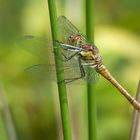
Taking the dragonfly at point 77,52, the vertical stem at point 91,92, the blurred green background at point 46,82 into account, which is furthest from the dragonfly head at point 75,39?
the blurred green background at point 46,82

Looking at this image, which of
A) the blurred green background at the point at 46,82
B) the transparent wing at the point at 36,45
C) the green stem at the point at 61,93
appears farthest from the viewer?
the blurred green background at the point at 46,82

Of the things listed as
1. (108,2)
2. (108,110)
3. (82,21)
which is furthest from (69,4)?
(108,2)

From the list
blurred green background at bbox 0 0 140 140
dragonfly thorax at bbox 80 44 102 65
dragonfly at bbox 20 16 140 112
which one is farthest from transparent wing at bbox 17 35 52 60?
blurred green background at bbox 0 0 140 140

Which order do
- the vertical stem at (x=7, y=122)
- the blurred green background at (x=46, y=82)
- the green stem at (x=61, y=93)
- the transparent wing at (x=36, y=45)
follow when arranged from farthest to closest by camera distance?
1. the blurred green background at (x=46, y=82)
2. the vertical stem at (x=7, y=122)
3. the transparent wing at (x=36, y=45)
4. the green stem at (x=61, y=93)

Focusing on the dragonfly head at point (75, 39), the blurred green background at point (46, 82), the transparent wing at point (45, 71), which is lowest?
the blurred green background at point (46, 82)

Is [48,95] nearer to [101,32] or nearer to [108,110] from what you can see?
[108,110]

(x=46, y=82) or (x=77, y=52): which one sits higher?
(x=77, y=52)

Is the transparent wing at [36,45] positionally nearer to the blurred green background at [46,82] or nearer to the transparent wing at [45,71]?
the transparent wing at [45,71]

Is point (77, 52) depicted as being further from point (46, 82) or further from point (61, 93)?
point (46, 82)

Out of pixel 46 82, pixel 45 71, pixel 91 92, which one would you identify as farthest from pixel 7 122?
pixel 46 82
